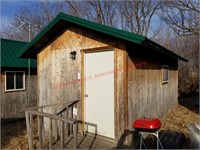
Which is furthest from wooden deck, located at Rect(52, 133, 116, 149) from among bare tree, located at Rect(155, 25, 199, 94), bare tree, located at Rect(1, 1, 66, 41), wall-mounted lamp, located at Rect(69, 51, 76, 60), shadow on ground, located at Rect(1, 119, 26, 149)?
bare tree, located at Rect(1, 1, 66, 41)

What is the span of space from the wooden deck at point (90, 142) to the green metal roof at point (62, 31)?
270 centimetres

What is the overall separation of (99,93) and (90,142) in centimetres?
135

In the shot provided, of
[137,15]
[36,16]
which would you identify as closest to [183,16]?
[137,15]

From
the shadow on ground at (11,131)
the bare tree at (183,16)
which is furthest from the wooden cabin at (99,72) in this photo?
the bare tree at (183,16)

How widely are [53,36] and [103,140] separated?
12.4ft

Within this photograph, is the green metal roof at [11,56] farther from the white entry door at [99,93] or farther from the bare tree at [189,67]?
the bare tree at [189,67]

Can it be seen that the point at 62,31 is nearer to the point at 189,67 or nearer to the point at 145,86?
the point at 145,86

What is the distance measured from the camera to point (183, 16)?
14.3m

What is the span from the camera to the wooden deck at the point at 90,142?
5289 mm

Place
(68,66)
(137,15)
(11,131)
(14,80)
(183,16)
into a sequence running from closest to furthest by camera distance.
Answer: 1. (68,66)
2. (11,131)
3. (14,80)
4. (183,16)
5. (137,15)

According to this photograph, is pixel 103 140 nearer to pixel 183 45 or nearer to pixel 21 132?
pixel 21 132

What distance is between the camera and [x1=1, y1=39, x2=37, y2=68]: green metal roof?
9425 millimetres

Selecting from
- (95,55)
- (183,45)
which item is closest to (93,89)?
(95,55)

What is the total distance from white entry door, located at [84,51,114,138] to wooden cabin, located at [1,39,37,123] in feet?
16.2
